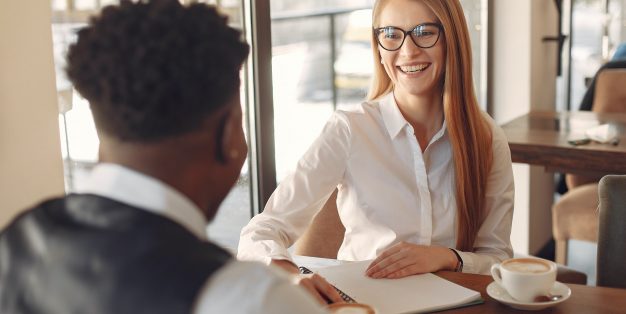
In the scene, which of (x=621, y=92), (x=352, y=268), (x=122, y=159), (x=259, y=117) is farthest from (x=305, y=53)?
(x=122, y=159)

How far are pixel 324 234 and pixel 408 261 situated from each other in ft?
1.48

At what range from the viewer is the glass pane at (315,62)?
8.82 ft

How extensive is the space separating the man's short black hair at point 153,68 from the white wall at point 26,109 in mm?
711

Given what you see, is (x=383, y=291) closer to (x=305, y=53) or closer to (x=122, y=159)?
(x=122, y=159)

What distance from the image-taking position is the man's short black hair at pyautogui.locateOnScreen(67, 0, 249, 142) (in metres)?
0.83

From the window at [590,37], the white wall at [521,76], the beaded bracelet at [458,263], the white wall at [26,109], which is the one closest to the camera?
the white wall at [26,109]

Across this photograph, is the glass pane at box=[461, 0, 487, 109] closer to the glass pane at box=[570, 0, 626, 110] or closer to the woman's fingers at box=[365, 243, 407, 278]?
the glass pane at box=[570, 0, 626, 110]

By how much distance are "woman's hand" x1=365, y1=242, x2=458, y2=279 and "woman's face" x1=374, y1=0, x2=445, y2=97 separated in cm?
44

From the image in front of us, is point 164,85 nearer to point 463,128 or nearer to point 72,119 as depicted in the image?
point 72,119

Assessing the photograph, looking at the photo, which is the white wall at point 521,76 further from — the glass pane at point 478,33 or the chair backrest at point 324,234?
the chair backrest at point 324,234

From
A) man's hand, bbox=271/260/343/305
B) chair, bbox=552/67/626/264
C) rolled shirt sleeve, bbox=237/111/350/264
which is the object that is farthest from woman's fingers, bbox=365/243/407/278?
chair, bbox=552/67/626/264

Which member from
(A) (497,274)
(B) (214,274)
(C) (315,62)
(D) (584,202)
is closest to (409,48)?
(A) (497,274)

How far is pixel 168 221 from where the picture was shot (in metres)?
0.81

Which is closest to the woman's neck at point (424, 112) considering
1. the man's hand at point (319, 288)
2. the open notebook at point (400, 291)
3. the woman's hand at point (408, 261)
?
the woman's hand at point (408, 261)
